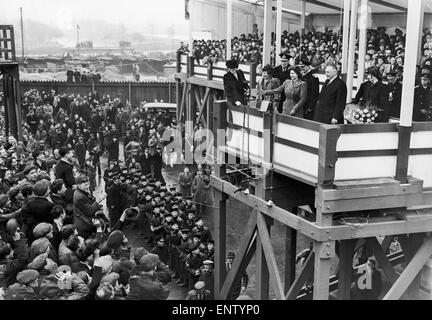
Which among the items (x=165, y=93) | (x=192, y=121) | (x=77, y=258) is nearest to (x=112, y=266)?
(x=77, y=258)

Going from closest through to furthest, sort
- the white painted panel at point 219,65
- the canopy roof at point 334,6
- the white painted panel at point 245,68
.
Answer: the white painted panel at point 245,68 → the white painted panel at point 219,65 → the canopy roof at point 334,6

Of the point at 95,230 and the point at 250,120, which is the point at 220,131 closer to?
the point at 250,120

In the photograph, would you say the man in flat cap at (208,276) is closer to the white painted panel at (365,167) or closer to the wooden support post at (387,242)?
the white painted panel at (365,167)

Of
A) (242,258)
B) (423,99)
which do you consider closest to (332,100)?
(242,258)

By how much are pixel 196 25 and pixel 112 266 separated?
28.0 m

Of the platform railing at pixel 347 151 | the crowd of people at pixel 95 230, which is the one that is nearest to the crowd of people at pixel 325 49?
the platform railing at pixel 347 151

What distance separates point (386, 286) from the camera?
403 inches

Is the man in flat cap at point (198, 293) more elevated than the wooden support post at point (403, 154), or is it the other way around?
the wooden support post at point (403, 154)

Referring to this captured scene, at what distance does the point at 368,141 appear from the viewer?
714cm

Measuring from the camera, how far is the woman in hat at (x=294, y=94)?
28.0ft

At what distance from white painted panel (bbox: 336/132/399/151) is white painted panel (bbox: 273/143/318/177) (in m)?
0.37

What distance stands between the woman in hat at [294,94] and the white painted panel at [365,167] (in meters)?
1.68

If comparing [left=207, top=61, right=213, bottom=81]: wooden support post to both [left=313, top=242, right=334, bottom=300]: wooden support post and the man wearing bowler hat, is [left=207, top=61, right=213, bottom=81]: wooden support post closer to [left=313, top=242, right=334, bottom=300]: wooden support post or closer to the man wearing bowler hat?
the man wearing bowler hat

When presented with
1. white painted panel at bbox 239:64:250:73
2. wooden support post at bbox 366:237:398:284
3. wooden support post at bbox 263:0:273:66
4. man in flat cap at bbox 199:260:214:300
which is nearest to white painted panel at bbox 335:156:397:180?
wooden support post at bbox 366:237:398:284
